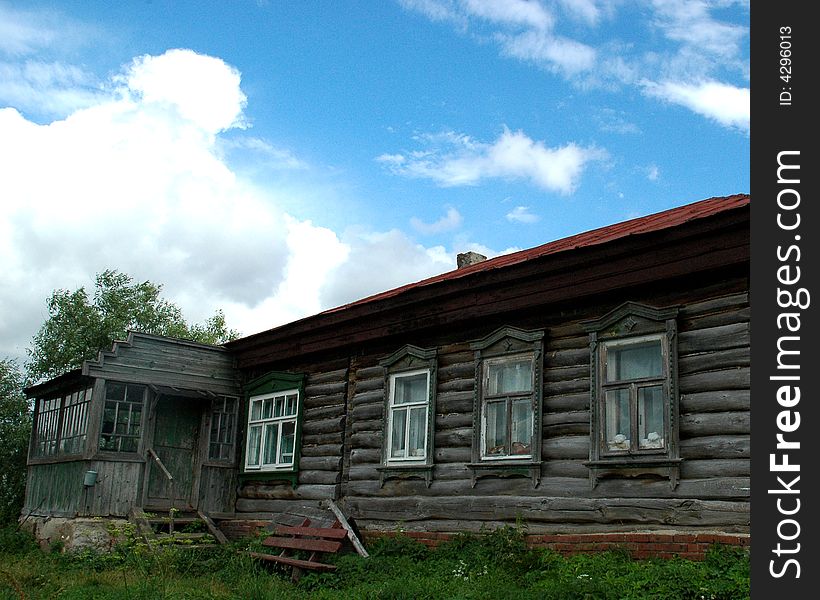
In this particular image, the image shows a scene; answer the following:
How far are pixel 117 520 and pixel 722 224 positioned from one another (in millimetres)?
12343

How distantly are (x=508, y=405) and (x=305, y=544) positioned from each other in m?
4.03

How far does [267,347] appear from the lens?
18234mm

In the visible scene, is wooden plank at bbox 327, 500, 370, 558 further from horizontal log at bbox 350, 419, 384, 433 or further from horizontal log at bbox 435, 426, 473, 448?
horizontal log at bbox 435, 426, 473, 448

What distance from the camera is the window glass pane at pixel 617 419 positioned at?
1126cm

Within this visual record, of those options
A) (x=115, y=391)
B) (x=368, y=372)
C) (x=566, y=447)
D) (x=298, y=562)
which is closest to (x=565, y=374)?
(x=566, y=447)

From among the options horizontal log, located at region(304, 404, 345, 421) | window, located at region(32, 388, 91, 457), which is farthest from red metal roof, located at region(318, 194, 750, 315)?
window, located at region(32, 388, 91, 457)

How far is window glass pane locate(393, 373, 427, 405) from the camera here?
14555 millimetres

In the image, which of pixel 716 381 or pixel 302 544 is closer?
pixel 716 381

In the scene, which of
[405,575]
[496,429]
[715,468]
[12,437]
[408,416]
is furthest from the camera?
[12,437]

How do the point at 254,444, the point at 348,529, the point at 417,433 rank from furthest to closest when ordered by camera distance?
1. the point at 254,444
2. the point at 417,433
3. the point at 348,529

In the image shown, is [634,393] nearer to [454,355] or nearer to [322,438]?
[454,355]

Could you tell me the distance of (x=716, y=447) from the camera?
10227 mm

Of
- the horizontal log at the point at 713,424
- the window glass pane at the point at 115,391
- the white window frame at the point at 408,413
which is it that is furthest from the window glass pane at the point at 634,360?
the window glass pane at the point at 115,391

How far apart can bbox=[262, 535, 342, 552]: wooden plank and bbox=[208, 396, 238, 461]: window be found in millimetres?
4091
